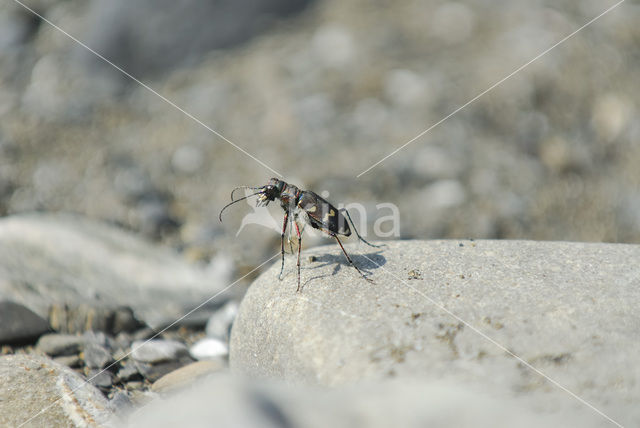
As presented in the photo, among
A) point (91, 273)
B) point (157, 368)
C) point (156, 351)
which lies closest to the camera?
point (157, 368)

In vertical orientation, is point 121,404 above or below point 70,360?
below

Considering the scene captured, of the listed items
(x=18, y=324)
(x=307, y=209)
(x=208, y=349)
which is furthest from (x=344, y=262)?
(x=18, y=324)

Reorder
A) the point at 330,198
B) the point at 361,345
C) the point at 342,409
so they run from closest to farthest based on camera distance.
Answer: the point at 342,409
the point at 361,345
the point at 330,198

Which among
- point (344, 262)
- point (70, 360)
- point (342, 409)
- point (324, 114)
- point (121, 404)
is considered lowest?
point (121, 404)

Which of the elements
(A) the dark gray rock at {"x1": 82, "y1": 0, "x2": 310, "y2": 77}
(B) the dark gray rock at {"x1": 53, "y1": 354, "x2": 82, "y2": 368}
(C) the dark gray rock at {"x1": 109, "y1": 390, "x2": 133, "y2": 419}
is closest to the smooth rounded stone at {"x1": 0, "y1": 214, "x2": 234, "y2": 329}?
(B) the dark gray rock at {"x1": 53, "y1": 354, "x2": 82, "y2": 368}

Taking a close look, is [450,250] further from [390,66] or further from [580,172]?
[390,66]

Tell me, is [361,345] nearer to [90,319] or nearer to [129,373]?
[129,373]

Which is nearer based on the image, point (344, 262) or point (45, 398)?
point (45, 398)

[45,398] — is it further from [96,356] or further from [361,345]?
[361,345]
